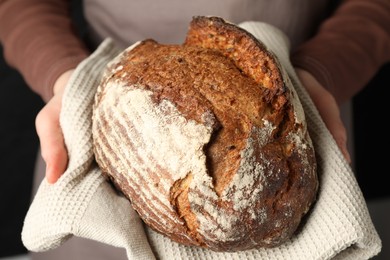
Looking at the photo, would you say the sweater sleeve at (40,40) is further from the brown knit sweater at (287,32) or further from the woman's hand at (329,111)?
the woman's hand at (329,111)

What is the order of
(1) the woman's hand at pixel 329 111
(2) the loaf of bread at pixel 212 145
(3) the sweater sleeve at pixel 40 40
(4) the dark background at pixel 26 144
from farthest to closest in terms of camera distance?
(4) the dark background at pixel 26 144
(3) the sweater sleeve at pixel 40 40
(1) the woman's hand at pixel 329 111
(2) the loaf of bread at pixel 212 145

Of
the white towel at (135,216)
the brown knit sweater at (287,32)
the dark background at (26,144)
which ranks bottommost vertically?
the dark background at (26,144)

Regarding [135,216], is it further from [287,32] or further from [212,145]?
[287,32]

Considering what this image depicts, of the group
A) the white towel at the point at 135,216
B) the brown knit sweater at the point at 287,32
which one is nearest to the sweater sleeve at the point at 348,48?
the brown knit sweater at the point at 287,32

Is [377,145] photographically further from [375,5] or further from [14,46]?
[14,46]

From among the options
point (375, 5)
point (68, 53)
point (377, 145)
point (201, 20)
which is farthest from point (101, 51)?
point (377, 145)

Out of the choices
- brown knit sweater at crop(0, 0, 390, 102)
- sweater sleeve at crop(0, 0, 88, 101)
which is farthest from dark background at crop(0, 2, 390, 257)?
sweater sleeve at crop(0, 0, 88, 101)

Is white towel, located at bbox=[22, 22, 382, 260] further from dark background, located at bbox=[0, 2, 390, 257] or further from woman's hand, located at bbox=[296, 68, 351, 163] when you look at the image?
dark background, located at bbox=[0, 2, 390, 257]
